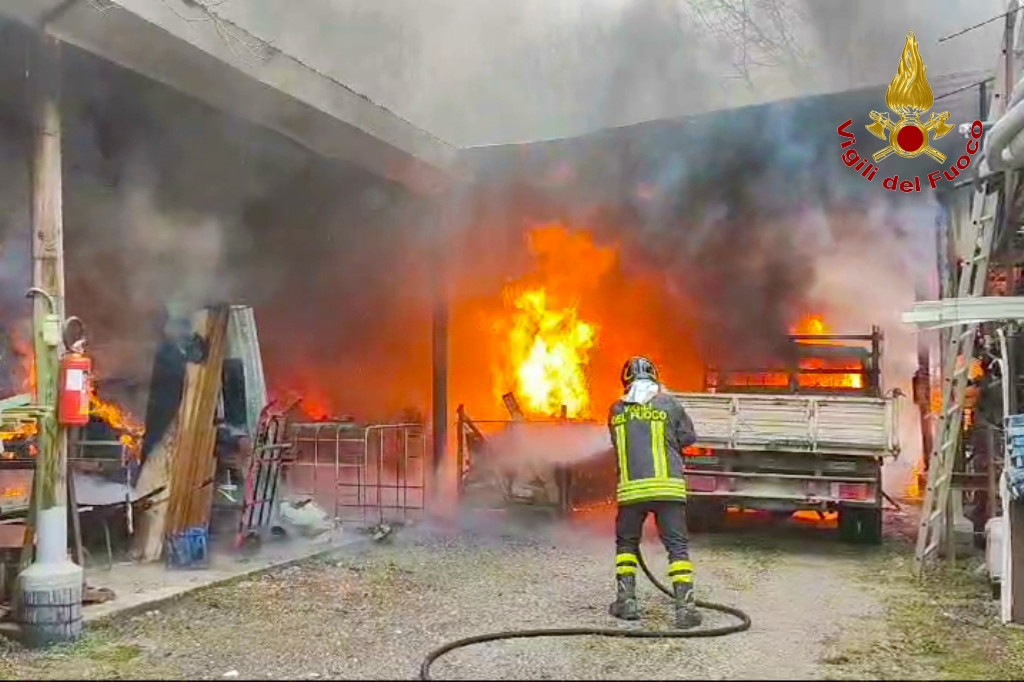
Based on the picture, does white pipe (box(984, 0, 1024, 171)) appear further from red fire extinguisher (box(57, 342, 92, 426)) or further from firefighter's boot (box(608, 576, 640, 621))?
red fire extinguisher (box(57, 342, 92, 426))

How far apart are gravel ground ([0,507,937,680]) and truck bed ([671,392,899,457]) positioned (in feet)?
3.15

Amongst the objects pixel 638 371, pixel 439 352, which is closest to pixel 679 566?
pixel 638 371

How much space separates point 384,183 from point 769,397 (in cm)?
521

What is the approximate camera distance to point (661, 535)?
19.8 ft

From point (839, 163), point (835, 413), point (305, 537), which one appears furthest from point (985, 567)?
point (839, 163)

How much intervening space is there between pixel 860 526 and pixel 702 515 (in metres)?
1.46

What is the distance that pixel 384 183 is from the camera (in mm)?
11688

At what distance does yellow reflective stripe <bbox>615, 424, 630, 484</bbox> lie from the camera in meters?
6.14

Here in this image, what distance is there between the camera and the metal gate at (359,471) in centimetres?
1001

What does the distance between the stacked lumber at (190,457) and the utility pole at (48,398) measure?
1845 millimetres

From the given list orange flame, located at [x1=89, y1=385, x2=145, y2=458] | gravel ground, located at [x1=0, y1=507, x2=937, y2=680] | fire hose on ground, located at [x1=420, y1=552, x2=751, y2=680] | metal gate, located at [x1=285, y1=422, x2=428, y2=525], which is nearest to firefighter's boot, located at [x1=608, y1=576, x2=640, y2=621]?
gravel ground, located at [x1=0, y1=507, x2=937, y2=680]

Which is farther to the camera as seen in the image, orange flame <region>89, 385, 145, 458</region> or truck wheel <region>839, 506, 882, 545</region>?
orange flame <region>89, 385, 145, 458</region>

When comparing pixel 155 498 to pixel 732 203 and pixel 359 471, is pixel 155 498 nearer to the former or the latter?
pixel 359 471

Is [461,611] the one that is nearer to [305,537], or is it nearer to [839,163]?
[305,537]
